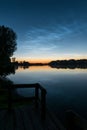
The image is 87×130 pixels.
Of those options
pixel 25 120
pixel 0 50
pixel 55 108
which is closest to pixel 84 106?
pixel 55 108

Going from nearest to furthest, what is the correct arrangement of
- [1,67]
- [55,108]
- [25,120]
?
[25,120] → [55,108] → [1,67]

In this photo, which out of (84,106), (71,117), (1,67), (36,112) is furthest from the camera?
(1,67)

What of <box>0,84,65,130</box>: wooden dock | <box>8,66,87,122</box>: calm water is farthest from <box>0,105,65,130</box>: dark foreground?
<box>8,66,87,122</box>: calm water

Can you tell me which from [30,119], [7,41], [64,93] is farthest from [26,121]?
[7,41]

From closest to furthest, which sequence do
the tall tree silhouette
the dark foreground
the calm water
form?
the dark foreground → the calm water → the tall tree silhouette

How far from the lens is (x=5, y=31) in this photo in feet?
204

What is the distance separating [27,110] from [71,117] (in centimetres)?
789

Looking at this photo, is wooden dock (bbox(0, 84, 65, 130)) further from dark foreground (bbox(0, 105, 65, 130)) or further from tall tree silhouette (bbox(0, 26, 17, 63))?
tall tree silhouette (bbox(0, 26, 17, 63))

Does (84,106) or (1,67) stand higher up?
(1,67)

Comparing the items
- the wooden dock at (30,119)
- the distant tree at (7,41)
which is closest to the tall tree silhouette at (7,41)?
the distant tree at (7,41)

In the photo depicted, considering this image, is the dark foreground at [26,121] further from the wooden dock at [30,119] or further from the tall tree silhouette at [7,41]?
the tall tree silhouette at [7,41]

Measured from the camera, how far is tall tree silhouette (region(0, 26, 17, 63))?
197 feet

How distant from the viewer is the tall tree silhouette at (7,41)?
60031mm

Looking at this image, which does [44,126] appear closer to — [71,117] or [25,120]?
[25,120]
